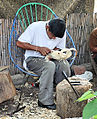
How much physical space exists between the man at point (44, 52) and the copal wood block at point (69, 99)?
343mm

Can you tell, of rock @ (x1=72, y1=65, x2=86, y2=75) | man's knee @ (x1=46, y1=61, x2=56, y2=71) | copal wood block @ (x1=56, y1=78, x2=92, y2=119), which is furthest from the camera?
rock @ (x1=72, y1=65, x2=86, y2=75)

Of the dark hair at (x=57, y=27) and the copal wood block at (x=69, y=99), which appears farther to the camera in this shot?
the dark hair at (x=57, y=27)

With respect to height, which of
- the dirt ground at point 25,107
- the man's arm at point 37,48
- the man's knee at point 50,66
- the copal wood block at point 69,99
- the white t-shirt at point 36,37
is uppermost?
the white t-shirt at point 36,37

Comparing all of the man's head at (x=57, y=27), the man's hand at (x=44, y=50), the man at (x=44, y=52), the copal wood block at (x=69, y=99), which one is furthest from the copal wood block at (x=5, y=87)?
the man's head at (x=57, y=27)

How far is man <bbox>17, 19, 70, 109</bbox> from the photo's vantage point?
3.02m

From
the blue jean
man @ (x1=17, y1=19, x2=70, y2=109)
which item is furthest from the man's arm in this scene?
the blue jean

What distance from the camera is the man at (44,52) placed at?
3016mm

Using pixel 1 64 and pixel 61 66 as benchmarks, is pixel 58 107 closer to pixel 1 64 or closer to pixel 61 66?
pixel 61 66

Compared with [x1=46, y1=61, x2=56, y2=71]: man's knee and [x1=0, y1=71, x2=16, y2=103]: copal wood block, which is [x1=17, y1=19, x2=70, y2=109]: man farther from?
[x1=0, y1=71, x2=16, y2=103]: copal wood block

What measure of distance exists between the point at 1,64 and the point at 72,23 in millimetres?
1641

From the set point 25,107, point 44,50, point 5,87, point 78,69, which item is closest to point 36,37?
point 44,50

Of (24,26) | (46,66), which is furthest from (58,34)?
(24,26)

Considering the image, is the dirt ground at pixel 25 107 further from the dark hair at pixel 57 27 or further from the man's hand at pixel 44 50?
the dark hair at pixel 57 27

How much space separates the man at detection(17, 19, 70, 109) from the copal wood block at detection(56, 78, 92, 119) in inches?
13.5
